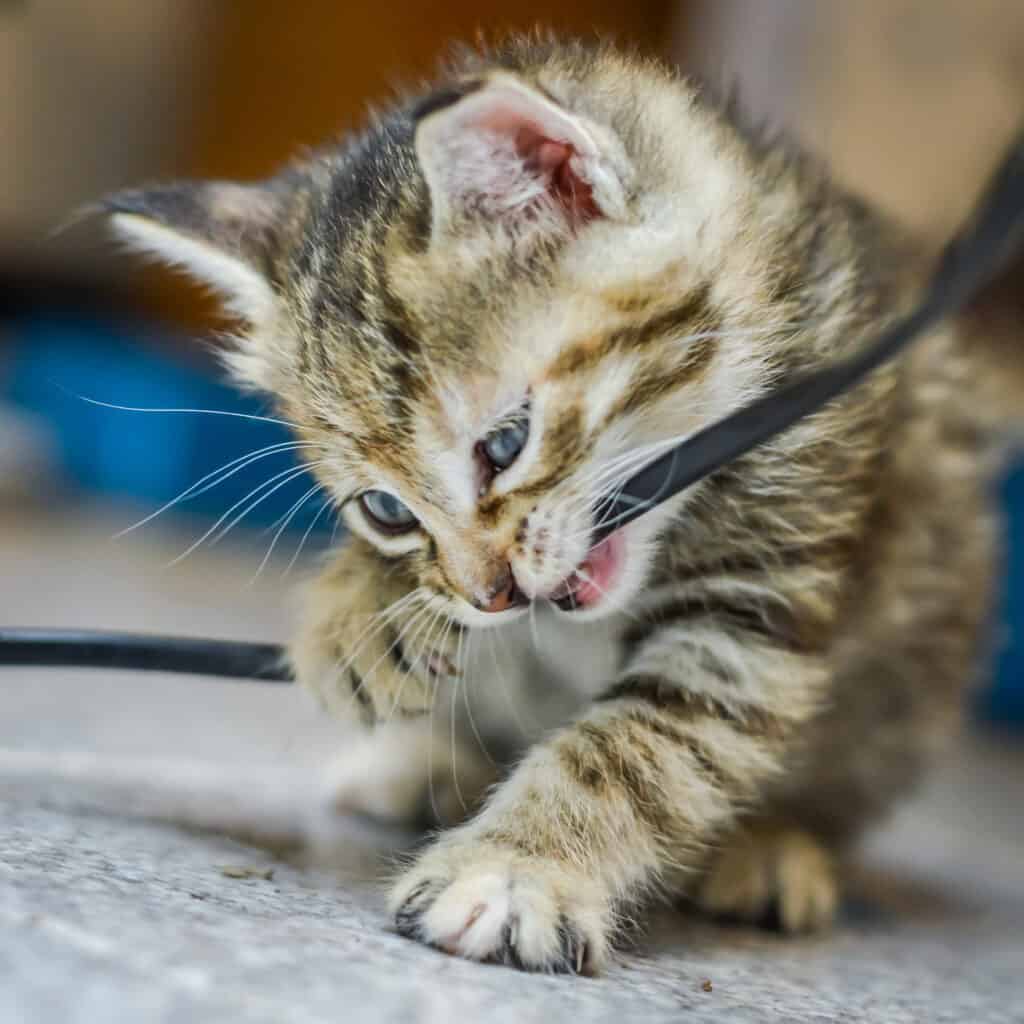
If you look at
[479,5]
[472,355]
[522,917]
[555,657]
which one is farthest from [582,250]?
[479,5]

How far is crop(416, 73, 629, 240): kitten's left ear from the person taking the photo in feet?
2.92

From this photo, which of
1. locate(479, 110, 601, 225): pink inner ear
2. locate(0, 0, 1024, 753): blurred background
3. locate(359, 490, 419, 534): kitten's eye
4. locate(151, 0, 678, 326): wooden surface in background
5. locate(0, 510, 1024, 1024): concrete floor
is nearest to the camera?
locate(0, 510, 1024, 1024): concrete floor

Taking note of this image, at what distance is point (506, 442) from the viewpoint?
970mm

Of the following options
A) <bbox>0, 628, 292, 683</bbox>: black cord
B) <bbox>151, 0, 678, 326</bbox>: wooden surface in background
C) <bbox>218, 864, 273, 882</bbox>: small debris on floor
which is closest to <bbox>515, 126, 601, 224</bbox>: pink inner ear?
<bbox>0, 628, 292, 683</bbox>: black cord

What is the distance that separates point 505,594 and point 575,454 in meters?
0.12

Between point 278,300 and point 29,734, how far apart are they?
54 centimetres

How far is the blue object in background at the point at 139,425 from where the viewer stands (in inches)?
117

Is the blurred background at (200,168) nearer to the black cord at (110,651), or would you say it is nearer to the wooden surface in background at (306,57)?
the wooden surface in background at (306,57)

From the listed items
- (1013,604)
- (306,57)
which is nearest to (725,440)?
(1013,604)

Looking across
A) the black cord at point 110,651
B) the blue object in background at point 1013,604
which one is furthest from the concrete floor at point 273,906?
the blue object in background at point 1013,604

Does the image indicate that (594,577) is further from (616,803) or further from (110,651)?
(110,651)

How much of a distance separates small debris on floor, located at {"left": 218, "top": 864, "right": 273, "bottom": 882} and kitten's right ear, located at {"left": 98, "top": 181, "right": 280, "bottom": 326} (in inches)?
19.6

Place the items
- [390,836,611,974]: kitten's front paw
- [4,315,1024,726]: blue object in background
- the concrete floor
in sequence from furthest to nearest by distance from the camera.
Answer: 1. [4,315,1024,726]: blue object in background
2. [390,836,611,974]: kitten's front paw
3. the concrete floor

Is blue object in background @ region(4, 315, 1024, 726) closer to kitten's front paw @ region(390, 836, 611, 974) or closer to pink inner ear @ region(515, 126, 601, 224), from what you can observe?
pink inner ear @ region(515, 126, 601, 224)
